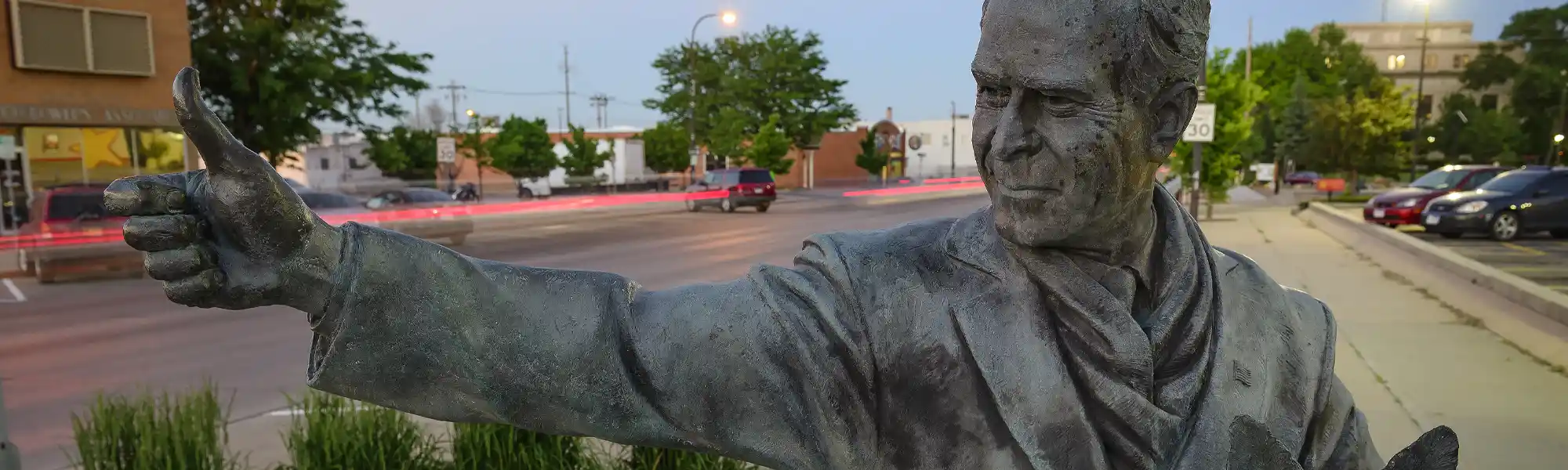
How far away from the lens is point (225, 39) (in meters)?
18.2

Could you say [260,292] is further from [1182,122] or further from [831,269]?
[1182,122]

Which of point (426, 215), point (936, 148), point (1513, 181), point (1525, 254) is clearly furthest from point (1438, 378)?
point (936, 148)

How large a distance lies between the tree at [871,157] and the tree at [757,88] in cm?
551

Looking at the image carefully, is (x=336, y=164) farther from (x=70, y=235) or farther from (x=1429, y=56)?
(x=1429, y=56)

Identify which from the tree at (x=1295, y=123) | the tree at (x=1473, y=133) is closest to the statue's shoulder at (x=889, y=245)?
the tree at (x=1295, y=123)

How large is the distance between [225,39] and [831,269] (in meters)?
20.6

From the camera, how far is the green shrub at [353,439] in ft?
12.5

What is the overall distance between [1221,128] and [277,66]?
20437 mm

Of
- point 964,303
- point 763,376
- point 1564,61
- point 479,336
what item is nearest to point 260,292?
point 479,336

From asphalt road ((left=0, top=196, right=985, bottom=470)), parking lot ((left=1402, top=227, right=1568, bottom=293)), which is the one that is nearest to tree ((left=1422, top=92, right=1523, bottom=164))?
parking lot ((left=1402, top=227, right=1568, bottom=293))

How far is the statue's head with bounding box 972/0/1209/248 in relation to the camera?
1127 mm

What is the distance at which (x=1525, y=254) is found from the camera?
13.9 m

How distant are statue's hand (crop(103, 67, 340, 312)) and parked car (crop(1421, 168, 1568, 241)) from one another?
19.0m

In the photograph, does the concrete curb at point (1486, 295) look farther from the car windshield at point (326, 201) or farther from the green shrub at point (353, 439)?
the car windshield at point (326, 201)
